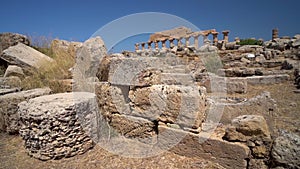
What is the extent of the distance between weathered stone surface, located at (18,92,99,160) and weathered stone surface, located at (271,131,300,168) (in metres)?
2.15

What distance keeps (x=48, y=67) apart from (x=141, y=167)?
410 centimetres

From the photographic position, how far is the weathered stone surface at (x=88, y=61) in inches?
148

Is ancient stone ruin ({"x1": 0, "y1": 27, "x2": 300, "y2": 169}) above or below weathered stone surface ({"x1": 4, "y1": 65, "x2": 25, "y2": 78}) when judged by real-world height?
below

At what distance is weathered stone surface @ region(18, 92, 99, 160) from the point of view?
2320mm

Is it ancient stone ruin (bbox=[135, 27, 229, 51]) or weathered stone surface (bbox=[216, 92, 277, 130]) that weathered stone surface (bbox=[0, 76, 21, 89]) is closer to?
weathered stone surface (bbox=[216, 92, 277, 130])

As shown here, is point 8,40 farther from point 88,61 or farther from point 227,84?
point 227,84

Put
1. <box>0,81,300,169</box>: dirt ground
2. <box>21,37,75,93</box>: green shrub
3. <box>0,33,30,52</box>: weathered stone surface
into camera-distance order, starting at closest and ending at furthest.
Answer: <box>0,81,300,169</box>: dirt ground, <box>21,37,75,93</box>: green shrub, <box>0,33,30,52</box>: weathered stone surface

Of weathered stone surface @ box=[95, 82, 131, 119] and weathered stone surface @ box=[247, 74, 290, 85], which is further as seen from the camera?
weathered stone surface @ box=[247, 74, 290, 85]

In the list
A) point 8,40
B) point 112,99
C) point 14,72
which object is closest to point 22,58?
point 14,72

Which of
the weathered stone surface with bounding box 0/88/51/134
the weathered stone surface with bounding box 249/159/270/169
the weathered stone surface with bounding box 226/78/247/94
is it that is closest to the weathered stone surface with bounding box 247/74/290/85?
the weathered stone surface with bounding box 226/78/247/94

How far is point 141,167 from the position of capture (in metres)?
2.28

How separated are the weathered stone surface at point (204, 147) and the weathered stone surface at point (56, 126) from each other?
102 centimetres

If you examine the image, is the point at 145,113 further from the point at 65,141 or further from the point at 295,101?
the point at 295,101

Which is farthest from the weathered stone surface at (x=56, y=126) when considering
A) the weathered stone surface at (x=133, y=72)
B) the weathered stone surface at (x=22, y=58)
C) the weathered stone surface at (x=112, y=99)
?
the weathered stone surface at (x=22, y=58)
